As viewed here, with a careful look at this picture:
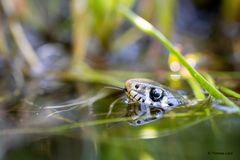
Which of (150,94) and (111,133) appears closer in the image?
(111,133)

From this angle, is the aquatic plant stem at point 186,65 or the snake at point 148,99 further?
the snake at point 148,99

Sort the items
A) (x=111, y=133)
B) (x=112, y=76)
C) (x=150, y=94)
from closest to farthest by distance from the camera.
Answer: (x=111, y=133) → (x=150, y=94) → (x=112, y=76)

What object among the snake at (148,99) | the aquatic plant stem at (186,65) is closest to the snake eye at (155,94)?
the snake at (148,99)

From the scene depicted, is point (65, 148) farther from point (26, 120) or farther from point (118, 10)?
point (118, 10)

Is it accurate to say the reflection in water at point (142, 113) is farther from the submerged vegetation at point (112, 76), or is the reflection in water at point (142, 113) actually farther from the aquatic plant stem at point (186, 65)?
the aquatic plant stem at point (186, 65)

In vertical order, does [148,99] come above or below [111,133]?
above

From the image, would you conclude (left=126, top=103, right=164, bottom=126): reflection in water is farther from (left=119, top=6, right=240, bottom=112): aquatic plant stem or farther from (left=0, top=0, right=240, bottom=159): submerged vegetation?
(left=119, top=6, right=240, bottom=112): aquatic plant stem

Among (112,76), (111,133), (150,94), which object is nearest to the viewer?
(111,133)

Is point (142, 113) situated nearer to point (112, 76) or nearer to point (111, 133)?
point (111, 133)

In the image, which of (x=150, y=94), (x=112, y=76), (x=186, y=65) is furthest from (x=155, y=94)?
(x=112, y=76)
